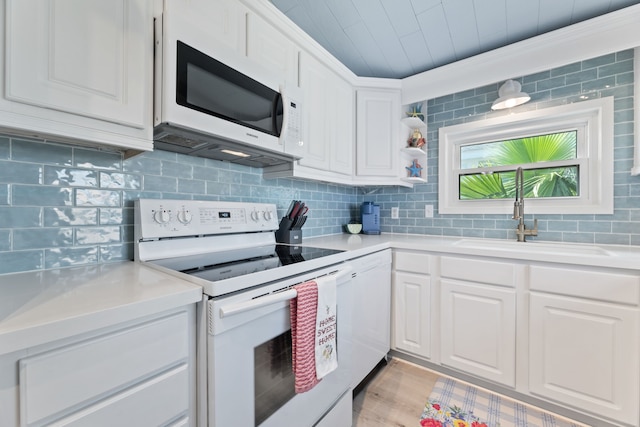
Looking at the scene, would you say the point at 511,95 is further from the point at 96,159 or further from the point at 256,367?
the point at 96,159

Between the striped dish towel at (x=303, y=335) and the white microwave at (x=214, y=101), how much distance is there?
755 mm

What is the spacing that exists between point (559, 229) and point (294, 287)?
200cm

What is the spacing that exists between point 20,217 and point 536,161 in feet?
9.87

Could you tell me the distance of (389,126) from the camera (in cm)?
238

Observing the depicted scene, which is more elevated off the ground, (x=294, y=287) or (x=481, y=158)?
(x=481, y=158)

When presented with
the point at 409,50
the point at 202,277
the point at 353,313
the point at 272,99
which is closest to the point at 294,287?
the point at 202,277

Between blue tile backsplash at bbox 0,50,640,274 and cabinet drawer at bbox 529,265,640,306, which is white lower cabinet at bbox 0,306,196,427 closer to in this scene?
blue tile backsplash at bbox 0,50,640,274

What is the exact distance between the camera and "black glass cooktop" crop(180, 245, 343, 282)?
0.99 m

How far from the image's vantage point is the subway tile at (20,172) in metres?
0.97

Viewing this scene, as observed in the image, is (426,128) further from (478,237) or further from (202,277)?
(202,277)

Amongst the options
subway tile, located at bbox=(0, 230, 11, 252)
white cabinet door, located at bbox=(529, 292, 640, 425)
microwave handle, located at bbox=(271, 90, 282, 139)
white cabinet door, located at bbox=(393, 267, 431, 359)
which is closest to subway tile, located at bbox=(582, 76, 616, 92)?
white cabinet door, located at bbox=(529, 292, 640, 425)

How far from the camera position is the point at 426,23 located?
1771 mm

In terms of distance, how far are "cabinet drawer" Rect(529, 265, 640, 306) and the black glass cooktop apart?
1.17m

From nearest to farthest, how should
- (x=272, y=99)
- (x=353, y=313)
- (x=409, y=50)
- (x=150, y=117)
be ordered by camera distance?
(x=150, y=117), (x=272, y=99), (x=353, y=313), (x=409, y=50)
